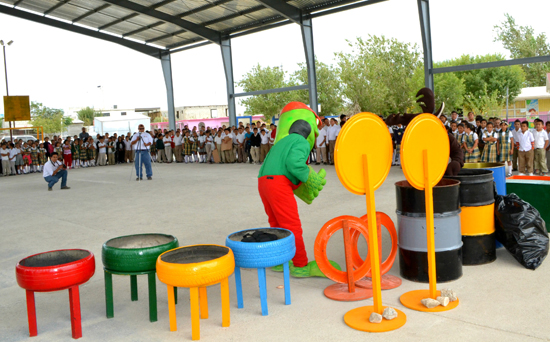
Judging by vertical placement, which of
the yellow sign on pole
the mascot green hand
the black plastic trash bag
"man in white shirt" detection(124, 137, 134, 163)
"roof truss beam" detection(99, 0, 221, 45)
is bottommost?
the black plastic trash bag

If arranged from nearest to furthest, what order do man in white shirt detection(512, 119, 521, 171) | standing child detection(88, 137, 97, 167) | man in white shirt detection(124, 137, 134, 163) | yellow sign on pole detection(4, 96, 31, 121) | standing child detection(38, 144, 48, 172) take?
man in white shirt detection(512, 119, 521, 171), standing child detection(38, 144, 48, 172), standing child detection(88, 137, 97, 167), yellow sign on pole detection(4, 96, 31, 121), man in white shirt detection(124, 137, 134, 163)

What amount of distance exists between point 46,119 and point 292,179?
74.9 metres

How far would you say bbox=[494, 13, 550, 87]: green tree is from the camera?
4584 centimetres

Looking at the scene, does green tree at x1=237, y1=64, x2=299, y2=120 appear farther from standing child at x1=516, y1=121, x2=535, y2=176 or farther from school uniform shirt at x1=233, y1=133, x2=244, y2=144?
standing child at x1=516, y1=121, x2=535, y2=176

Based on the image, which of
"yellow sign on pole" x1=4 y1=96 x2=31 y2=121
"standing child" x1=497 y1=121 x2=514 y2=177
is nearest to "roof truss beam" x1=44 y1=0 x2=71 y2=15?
"yellow sign on pole" x1=4 y1=96 x2=31 y2=121

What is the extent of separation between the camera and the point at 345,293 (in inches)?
152

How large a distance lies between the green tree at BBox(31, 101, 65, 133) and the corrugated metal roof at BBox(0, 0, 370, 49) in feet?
159

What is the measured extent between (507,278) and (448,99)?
1543 inches

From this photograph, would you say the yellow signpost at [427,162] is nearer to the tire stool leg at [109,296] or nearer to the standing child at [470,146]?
the tire stool leg at [109,296]

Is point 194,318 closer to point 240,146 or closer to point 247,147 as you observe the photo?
point 247,147

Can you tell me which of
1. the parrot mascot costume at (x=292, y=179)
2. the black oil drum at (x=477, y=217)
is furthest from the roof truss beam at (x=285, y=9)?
the black oil drum at (x=477, y=217)

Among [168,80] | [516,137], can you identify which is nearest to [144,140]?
[516,137]

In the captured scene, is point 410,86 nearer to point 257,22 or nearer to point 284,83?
point 284,83

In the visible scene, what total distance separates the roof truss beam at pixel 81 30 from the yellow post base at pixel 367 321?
22952 mm
